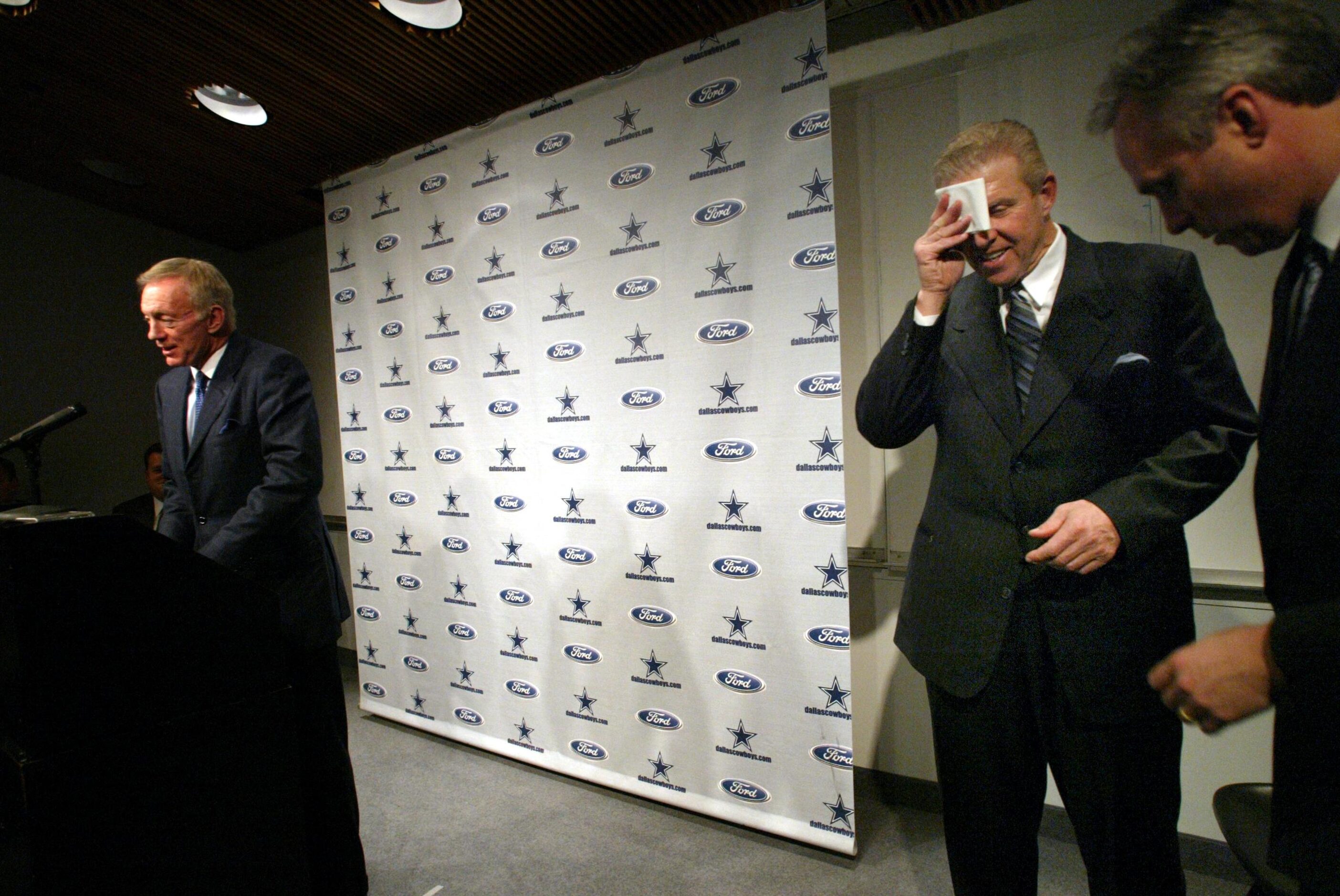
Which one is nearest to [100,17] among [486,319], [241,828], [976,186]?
[486,319]

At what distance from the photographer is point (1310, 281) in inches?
25.8

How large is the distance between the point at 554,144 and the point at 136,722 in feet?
7.27

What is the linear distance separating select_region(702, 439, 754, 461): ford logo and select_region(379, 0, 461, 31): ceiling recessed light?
67.7 inches

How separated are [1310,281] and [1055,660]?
29.6 inches

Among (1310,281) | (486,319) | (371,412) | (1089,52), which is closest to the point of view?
(1310,281)

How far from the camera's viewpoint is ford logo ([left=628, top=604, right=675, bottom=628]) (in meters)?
2.35

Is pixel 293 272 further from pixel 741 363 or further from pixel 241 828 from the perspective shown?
pixel 241 828

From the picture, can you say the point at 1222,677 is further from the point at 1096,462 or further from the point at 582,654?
the point at 582,654

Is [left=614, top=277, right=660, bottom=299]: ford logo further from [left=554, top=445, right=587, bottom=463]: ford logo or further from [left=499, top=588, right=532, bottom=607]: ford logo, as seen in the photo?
[left=499, top=588, right=532, bottom=607]: ford logo

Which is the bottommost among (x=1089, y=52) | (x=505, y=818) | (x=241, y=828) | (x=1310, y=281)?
(x=505, y=818)

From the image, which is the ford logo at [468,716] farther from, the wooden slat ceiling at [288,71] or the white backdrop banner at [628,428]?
the wooden slat ceiling at [288,71]

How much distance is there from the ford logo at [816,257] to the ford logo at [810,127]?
0.32 metres

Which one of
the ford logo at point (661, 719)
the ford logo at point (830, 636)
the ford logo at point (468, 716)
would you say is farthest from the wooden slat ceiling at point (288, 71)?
the ford logo at point (468, 716)

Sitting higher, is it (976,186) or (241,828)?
(976,186)
